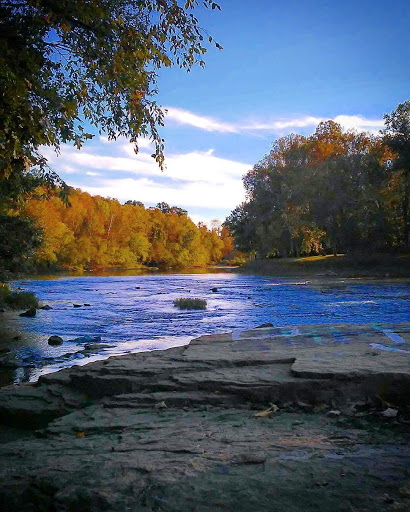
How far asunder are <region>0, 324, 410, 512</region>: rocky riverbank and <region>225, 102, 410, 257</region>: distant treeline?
117ft

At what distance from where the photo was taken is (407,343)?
22.3 feet

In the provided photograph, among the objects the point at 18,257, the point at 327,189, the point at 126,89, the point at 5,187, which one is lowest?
the point at 18,257

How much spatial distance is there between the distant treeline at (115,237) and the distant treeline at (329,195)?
2275 cm

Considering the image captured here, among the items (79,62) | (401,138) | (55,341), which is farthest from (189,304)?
(401,138)

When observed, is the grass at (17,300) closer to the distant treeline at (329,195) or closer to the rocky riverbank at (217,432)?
the rocky riverbank at (217,432)

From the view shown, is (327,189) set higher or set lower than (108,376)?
higher

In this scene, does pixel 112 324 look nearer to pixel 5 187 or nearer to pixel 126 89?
Result: pixel 5 187

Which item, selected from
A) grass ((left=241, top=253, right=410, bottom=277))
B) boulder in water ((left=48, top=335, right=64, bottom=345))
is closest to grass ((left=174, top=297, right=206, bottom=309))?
boulder in water ((left=48, top=335, right=64, bottom=345))

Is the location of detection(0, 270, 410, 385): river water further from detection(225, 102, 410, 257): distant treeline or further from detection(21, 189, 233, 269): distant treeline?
detection(21, 189, 233, 269): distant treeline

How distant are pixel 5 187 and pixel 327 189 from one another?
4203 cm

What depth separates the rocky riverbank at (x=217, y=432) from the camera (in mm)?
2914

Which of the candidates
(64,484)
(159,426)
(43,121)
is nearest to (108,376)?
(159,426)

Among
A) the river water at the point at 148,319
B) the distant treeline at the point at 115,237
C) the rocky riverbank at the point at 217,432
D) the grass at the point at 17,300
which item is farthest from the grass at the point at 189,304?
the distant treeline at the point at 115,237

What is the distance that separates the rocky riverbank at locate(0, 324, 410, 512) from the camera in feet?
9.56
